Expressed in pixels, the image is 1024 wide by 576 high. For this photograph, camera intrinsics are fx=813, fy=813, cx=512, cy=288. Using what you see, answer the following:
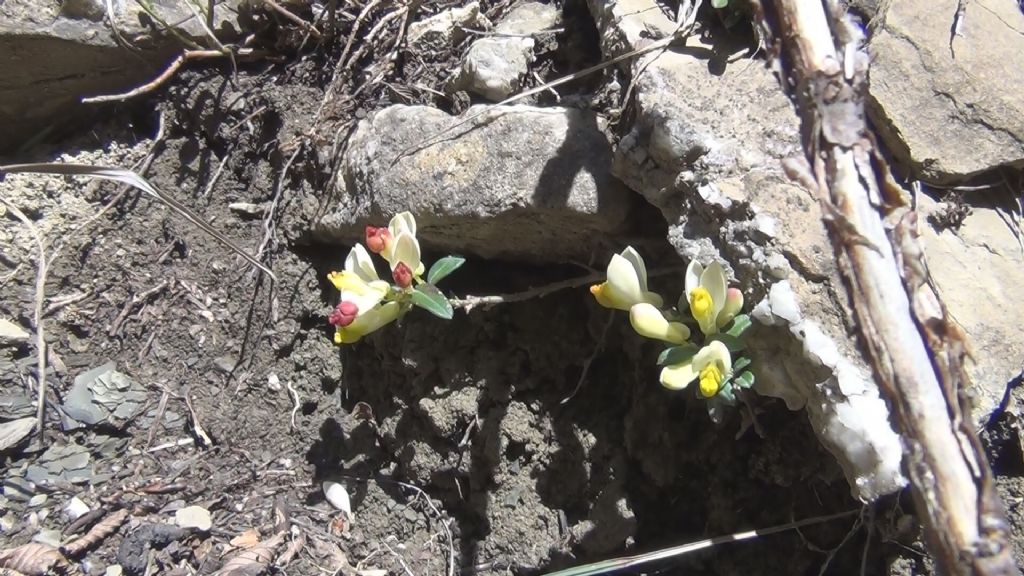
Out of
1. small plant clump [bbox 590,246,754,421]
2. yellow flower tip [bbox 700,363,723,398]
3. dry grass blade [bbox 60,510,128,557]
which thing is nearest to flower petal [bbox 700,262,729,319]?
small plant clump [bbox 590,246,754,421]

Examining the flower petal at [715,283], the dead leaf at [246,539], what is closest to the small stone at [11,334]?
the dead leaf at [246,539]

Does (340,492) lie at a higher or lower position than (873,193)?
lower

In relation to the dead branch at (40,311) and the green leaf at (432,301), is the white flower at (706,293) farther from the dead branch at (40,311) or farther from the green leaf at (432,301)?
the dead branch at (40,311)

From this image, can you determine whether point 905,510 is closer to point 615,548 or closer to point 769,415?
point 769,415

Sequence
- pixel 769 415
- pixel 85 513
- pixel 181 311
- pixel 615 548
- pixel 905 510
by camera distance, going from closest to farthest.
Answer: pixel 905 510 → pixel 769 415 → pixel 615 548 → pixel 85 513 → pixel 181 311

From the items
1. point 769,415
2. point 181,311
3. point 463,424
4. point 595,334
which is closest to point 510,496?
point 463,424

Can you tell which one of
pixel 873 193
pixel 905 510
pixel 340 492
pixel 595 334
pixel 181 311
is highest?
pixel 873 193
